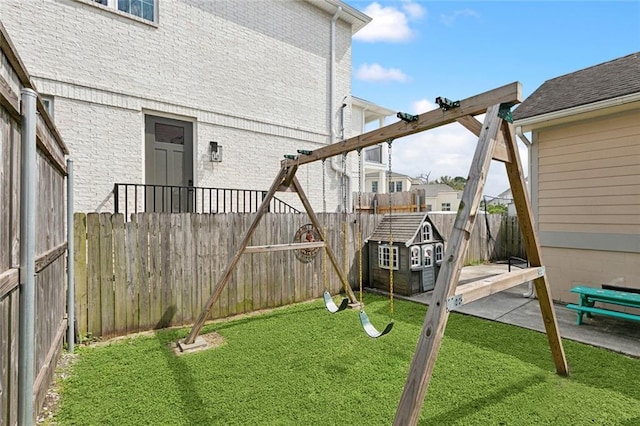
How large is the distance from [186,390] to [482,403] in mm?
2514

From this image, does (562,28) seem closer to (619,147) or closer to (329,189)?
(619,147)

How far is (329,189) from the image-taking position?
29.6 feet

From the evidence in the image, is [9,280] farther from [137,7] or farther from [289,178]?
[137,7]

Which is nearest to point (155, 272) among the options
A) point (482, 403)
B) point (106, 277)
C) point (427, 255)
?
point (106, 277)

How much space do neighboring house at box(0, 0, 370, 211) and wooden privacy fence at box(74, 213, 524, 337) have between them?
2146mm

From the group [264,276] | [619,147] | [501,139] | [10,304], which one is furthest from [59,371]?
[619,147]

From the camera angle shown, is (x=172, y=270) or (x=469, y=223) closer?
(x=469, y=223)

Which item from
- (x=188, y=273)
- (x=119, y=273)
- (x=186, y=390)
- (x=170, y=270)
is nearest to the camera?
(x=186, y=390)

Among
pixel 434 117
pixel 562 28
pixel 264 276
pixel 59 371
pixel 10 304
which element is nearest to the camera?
pixel 10 304

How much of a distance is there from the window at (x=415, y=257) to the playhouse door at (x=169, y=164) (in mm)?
4599

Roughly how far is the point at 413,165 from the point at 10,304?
58.5 metres

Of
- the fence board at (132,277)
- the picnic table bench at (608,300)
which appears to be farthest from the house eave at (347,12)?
the picnic table bench at (608,300)

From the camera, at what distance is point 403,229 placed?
657 centimetres

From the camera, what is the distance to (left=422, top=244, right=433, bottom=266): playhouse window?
6.41 m
